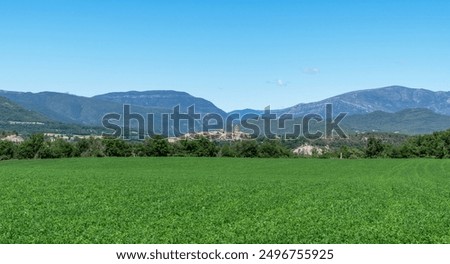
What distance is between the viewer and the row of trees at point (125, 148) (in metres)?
112

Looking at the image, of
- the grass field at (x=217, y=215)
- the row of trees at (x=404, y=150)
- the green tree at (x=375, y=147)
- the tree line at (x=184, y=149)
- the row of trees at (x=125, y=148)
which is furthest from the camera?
the green tree at (x=375, y=147)

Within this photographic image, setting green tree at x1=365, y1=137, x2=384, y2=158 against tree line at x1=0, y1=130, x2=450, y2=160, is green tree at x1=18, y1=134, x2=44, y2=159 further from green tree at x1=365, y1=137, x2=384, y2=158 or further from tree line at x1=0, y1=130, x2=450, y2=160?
green tree at x1=365, y1=137, x2=384, y2=158

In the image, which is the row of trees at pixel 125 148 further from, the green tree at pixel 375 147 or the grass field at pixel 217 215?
the grass field at pixel 217 215

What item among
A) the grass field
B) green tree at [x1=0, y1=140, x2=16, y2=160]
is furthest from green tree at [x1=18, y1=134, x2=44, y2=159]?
the grass field

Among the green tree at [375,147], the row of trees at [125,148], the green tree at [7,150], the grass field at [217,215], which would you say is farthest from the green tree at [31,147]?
the grass field at [217,215]

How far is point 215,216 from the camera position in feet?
77.8

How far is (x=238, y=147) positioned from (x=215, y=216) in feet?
318

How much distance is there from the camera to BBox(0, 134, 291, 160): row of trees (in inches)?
4425

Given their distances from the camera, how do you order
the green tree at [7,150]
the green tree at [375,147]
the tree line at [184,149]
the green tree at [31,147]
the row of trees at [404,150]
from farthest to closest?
the green tree at [375,147], the row of trees at [404,150], the green tree at [7,150], the tree line at [184,149], the green tree at [31,147]

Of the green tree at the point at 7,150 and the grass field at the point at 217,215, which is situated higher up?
the grass field at the point at 217,215

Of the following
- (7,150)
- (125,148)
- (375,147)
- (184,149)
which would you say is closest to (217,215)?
(125,148)

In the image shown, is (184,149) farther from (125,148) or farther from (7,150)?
(7,150)
